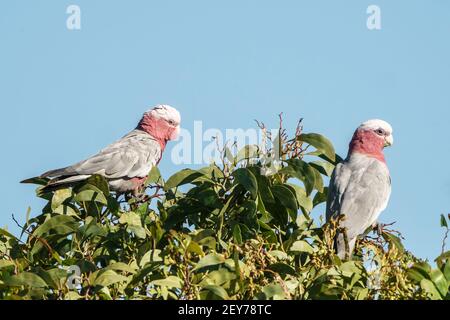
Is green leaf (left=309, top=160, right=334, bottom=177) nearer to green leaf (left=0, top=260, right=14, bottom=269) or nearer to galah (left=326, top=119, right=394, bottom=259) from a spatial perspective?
galah (left=326, top=119, right=394, bottom=259)

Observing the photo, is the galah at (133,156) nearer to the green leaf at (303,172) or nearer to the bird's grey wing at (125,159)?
the bird's grey wing at (125,159)

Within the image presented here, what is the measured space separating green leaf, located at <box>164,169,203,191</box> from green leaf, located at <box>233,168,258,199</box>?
49 centimetres

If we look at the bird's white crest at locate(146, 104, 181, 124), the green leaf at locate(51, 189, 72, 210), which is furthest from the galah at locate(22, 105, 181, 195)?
the green leaf at locate(51, 189, 72, 210)

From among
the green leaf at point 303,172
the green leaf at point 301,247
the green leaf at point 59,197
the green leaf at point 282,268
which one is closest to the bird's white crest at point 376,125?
the green leaf at point 303,172

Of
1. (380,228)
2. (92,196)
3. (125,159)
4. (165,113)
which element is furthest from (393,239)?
(165,113)

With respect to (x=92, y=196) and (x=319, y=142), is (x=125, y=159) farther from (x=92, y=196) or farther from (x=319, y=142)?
(x=319, y=142)

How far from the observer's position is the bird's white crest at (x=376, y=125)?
914 centimetres

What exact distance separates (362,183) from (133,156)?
2.79 m

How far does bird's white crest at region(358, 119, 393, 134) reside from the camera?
9.14 metres

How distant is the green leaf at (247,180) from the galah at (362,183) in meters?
1.06

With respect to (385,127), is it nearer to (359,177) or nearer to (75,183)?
(359,177)

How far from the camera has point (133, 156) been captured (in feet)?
31.9
